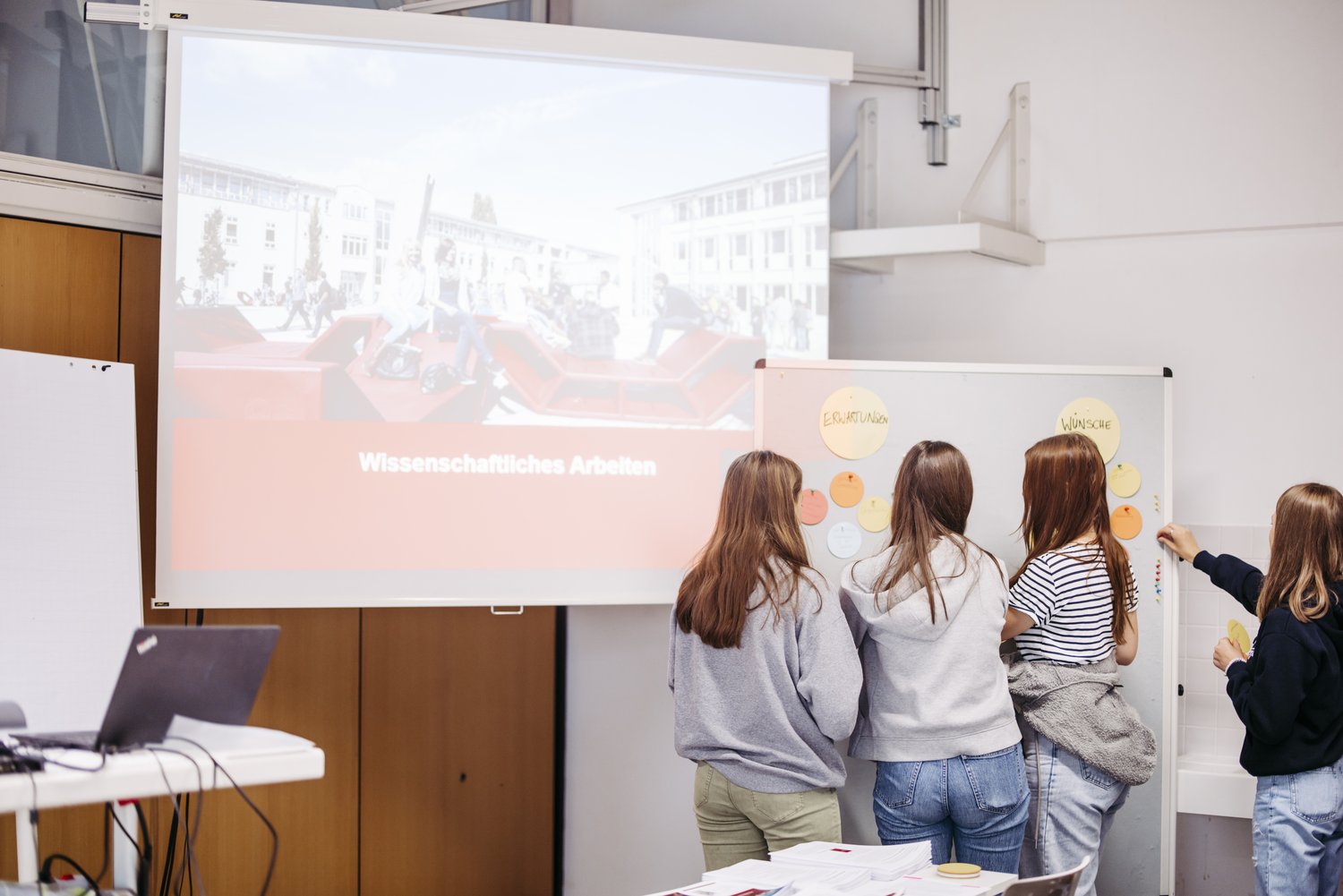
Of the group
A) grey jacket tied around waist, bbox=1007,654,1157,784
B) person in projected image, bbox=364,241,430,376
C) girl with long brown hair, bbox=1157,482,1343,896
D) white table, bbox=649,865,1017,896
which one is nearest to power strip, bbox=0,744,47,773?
white table, bbox=649,865,1017,896

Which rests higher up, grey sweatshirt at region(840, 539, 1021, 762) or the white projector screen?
the white projector screen

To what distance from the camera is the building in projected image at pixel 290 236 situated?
9.43 ft

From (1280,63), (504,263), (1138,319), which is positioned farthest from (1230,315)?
(504,263)

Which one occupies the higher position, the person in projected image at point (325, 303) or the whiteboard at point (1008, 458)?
the person in projected image at point (325, 303)

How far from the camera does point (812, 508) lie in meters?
3.04

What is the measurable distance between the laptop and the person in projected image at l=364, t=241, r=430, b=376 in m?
1.56

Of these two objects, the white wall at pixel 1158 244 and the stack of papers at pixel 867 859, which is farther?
the white wall at pixel 1158 244

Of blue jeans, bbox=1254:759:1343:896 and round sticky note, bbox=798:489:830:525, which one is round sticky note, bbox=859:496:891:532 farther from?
blue jeans, bbox=1254:759:1343:896

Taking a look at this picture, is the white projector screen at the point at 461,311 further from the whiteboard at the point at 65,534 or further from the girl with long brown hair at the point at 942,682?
the girl with long brown hair at the point at 942,682

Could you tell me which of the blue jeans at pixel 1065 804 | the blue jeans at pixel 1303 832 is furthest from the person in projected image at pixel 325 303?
the blue jeans at pixel 1303 832

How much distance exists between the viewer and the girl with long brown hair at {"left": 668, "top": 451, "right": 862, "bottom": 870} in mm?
2422

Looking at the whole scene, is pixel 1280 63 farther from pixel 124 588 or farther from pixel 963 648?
pixel 124 588

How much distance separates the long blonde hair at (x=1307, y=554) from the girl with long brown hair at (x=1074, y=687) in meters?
0.37

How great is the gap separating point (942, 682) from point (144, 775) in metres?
1.73
